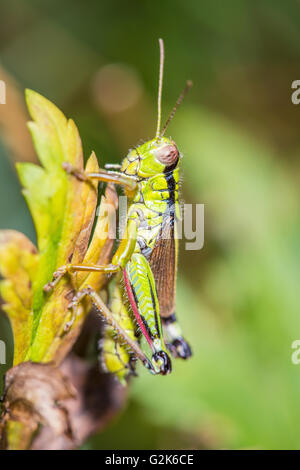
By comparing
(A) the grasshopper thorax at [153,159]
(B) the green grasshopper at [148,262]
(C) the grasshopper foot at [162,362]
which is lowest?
(C) the grasshopper foot at [162,362]

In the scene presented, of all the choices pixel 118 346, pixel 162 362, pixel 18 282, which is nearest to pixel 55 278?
pixel 18 282

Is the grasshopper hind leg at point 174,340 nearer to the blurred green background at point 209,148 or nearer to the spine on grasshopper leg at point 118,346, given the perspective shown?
the spine on grasshopper leg at point 118,346

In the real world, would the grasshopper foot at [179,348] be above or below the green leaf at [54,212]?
below

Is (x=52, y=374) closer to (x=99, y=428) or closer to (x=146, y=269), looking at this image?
(x=99, y=428)

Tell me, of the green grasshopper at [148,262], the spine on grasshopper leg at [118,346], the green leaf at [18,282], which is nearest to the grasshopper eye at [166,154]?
the green grasshopper at [148,262]

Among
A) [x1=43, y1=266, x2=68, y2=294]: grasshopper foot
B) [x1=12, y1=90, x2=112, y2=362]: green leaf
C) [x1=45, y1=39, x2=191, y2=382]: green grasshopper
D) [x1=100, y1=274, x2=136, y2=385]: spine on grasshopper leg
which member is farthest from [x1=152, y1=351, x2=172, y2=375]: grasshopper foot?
[x1=43, y1=266, x2=68, y2=294]: grasshopper foot

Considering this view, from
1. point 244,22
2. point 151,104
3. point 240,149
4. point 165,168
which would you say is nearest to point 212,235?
point 240,149

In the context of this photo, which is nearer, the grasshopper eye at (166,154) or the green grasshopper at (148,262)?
the green grasshopper at (148,262)
